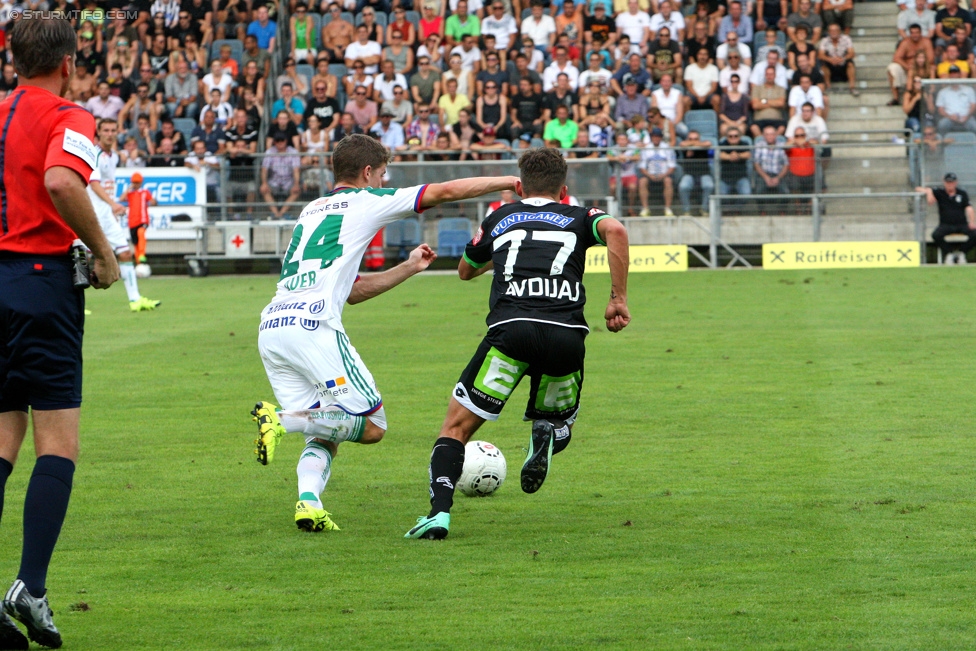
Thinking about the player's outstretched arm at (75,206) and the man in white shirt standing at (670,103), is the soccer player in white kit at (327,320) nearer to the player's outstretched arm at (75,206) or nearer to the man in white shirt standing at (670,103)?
the player's outstretched arm at (75,206)

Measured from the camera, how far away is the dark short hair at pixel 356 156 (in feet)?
22.4

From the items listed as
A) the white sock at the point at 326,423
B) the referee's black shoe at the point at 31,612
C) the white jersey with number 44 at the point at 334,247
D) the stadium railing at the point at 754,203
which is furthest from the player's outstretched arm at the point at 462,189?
the stadium railing at the point at 754,203

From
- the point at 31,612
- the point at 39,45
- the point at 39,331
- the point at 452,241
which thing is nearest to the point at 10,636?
the point at 31,612

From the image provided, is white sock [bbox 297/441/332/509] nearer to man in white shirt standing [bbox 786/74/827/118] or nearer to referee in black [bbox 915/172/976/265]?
referee in black [bbox 915/172/976/265]

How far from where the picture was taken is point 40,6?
30.8 meters

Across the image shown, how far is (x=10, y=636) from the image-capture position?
15.5ft

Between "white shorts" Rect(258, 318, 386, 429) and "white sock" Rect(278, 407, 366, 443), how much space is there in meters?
0.04

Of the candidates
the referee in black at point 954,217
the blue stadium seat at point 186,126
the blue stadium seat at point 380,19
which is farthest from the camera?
the blue stadium seat at point 380,19

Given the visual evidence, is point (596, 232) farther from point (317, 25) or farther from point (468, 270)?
point (317, 25)

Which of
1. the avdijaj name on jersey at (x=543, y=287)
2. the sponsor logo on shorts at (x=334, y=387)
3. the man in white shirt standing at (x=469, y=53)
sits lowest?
the sponsor logo on shorts at (x=334, y=387)

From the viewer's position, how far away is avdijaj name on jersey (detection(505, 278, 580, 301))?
6.70 metres

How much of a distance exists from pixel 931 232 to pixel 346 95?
12.5 metres

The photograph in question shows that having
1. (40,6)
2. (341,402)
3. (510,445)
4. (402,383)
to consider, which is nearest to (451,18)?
(40,6)

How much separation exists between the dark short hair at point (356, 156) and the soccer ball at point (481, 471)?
5.47 ft
